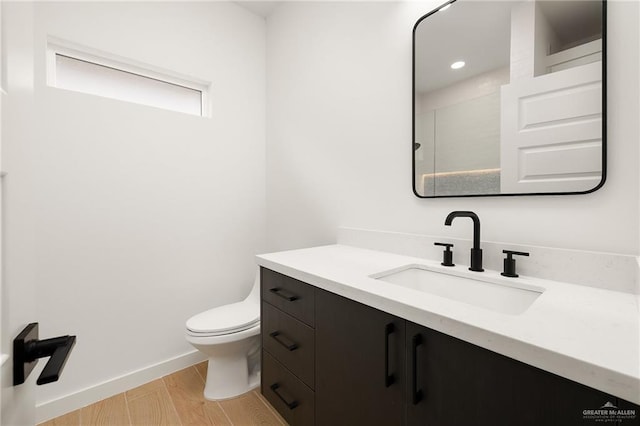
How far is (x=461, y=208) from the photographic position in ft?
4.29

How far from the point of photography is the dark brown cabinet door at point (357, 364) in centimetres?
87

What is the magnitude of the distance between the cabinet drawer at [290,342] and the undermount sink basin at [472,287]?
397 mm

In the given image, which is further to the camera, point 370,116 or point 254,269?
point 254,269

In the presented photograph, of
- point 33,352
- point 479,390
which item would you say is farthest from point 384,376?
point 33,352

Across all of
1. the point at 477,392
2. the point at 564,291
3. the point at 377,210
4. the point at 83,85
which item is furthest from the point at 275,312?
the point at 83,85

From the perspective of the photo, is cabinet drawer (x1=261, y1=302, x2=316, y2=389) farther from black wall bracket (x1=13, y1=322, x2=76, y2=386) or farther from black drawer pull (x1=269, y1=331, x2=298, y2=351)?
black wall bracket (x1=13, y1=322, x2=76, y2=386)

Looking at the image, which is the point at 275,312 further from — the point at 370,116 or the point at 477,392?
the point at 370,116

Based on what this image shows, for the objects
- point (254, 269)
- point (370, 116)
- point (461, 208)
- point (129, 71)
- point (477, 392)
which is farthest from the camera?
point (254, 269)

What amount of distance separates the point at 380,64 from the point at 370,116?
0.92 ft

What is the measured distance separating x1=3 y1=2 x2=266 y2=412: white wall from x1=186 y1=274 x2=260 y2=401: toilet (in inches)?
17.4

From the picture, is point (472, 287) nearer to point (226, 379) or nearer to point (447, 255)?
point (447, 255)

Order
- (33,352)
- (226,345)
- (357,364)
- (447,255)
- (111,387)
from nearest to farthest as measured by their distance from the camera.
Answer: (33,352) → (357,364) → (447,255) → (226,345) → (111,387)

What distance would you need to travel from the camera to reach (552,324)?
67 cm

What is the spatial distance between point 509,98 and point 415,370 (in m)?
1.07
